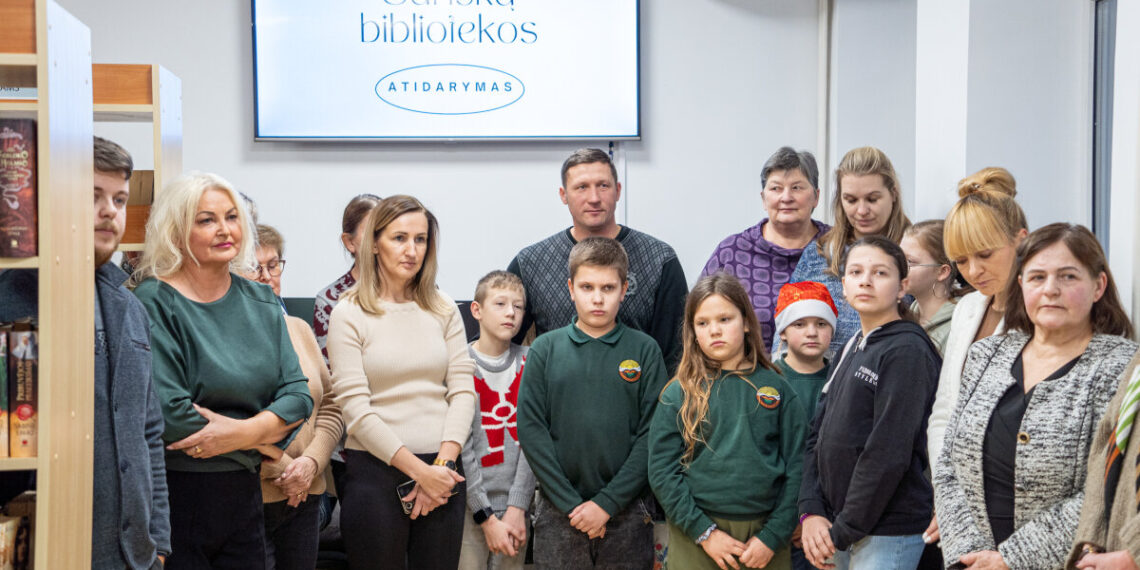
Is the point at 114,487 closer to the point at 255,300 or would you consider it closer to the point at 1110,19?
the point at 255,300

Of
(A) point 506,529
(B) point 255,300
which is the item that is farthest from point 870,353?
(B) point 255,300

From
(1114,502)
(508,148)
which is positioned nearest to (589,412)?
(1114,502)

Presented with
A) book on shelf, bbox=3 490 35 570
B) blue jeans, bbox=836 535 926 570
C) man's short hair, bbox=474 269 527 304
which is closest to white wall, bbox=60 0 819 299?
man's short hair, bbox=474 269 527 304

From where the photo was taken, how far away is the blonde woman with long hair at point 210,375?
221 centimetres

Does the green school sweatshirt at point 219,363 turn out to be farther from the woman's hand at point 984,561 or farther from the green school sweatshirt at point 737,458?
the woman's hand at point 984,561

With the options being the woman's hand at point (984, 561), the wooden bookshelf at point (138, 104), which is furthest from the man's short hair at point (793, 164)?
the wooden bookshelf at point (138, 104)

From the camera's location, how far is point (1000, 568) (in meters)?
2.03

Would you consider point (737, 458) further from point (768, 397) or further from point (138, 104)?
point (138, 104)

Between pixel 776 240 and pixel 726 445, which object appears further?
pixel 776 240

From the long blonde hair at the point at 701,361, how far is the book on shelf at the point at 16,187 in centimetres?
164

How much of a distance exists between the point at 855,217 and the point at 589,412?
102cm

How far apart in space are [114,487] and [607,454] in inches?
51.6

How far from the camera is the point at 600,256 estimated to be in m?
2.88

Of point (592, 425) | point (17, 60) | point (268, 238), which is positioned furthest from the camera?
point (268, 238)
